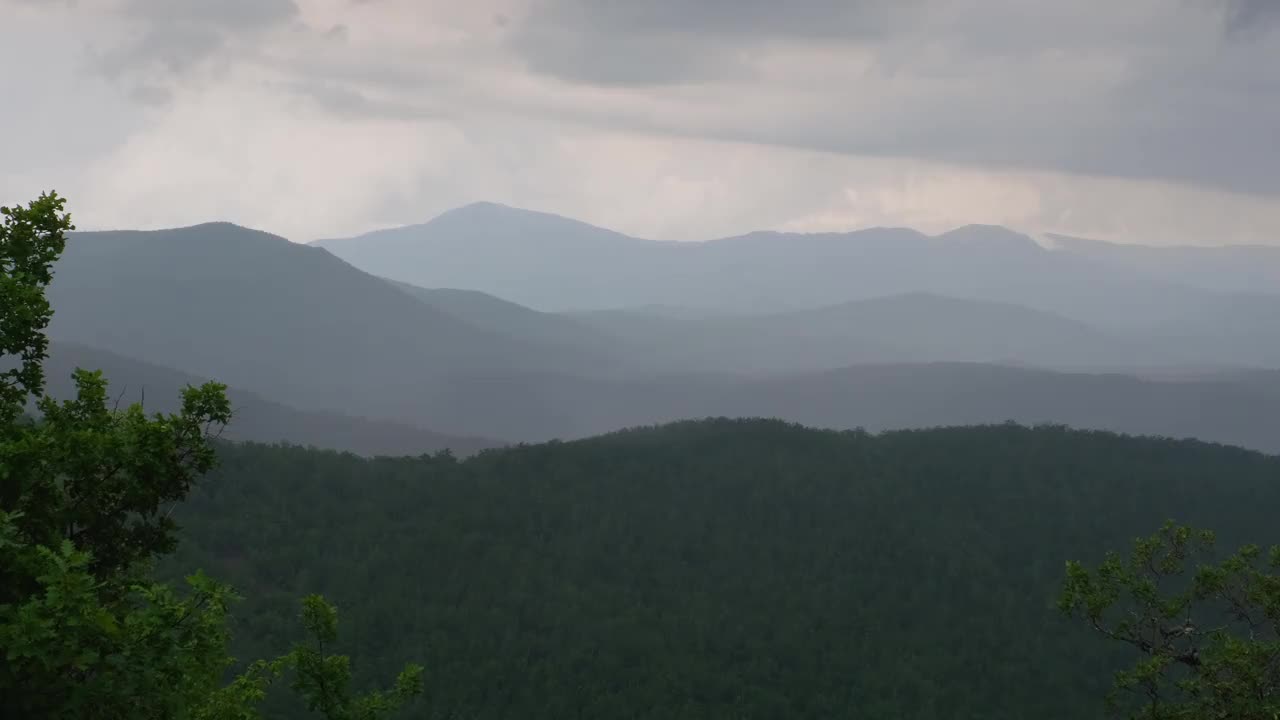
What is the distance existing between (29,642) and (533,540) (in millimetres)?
70968

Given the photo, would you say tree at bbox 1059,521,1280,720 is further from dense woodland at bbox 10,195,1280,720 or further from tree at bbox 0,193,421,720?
tree at bbox 0,193,421,720

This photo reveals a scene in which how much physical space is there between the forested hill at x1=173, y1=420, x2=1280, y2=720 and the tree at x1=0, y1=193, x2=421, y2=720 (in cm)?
4200

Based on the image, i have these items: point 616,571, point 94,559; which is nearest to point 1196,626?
point 94,559

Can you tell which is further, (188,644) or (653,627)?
(653,627)

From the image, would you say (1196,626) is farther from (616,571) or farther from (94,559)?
(616,571)

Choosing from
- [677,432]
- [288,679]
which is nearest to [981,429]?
[677,432]

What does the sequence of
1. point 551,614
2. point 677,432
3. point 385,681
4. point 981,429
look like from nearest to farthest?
point 385,681
point 551,614
point 677,432
point 981,429

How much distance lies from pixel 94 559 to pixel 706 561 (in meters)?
71.6

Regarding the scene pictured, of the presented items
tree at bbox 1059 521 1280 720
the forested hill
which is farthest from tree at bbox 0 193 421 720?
the forested hill

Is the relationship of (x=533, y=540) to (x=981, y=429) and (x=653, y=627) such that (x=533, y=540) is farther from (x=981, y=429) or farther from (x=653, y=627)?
(x=981, y=429)

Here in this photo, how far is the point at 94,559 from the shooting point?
44.8 feet

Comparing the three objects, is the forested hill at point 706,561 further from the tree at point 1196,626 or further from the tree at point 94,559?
the tree at point 1196,626

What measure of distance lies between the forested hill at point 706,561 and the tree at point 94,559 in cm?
4200

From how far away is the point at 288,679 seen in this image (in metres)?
Answer: 50.8
